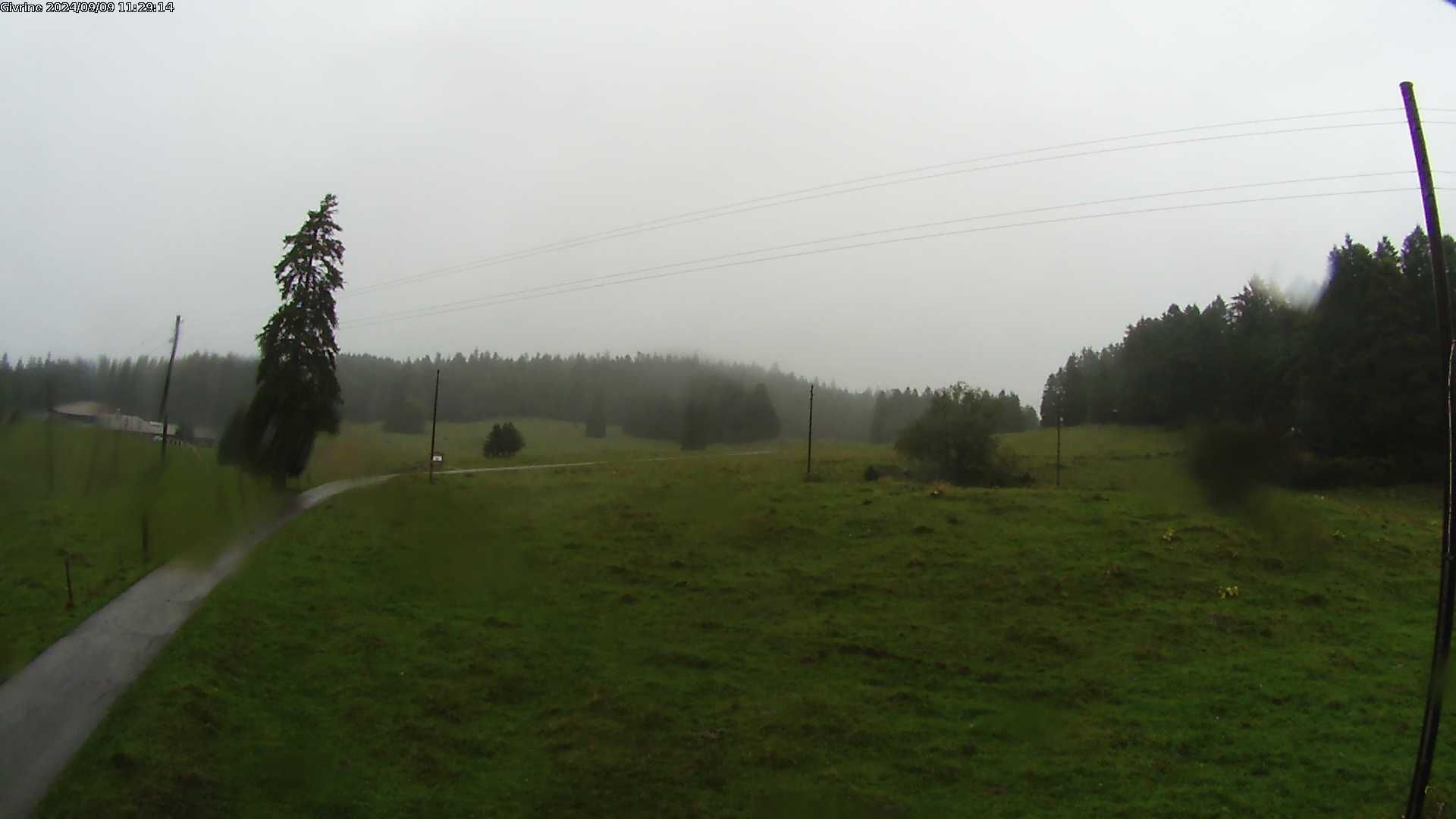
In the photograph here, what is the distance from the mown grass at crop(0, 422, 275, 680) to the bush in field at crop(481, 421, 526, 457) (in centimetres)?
794

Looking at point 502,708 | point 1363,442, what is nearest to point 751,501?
point 502,708

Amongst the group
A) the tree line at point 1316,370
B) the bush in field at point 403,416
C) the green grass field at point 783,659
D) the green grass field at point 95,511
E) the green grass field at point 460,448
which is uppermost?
the tree line at point 1316,370

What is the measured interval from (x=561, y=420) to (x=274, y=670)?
38.7ft

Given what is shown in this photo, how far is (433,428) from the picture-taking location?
20766mm

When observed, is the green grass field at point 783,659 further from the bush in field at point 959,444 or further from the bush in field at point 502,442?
the bush in field at point 959,444

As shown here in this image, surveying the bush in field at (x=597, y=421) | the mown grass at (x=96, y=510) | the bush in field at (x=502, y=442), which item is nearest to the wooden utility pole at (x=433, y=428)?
the bush in field at (x=502, y=442)

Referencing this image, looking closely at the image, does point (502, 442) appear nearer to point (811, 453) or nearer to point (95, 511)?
point (95, 511)

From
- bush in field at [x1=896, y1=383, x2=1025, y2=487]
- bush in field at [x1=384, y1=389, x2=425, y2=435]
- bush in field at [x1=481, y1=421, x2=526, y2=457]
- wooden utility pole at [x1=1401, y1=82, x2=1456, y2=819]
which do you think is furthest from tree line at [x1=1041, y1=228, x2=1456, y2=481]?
bush in field at [x1=384, y1=389, x2=425, y2=435]

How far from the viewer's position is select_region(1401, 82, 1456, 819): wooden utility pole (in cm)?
741

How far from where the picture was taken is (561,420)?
23.5 meters

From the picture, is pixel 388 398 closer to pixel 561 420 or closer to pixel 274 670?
pixel 561 420

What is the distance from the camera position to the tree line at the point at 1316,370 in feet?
57.5

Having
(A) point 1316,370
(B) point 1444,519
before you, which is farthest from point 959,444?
(B) point 1444,519

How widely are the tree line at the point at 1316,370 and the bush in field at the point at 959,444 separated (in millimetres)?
5203
